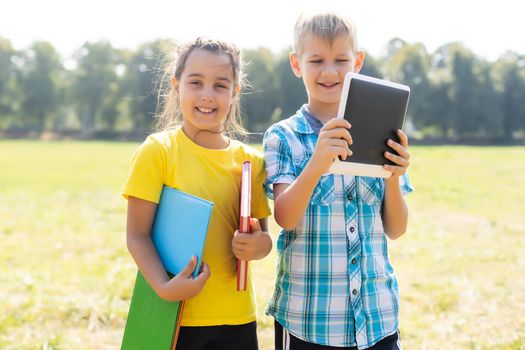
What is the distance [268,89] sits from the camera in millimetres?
57656

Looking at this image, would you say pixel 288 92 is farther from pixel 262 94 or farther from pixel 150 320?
pixel 150 320

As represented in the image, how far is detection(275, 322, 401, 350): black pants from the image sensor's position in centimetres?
213

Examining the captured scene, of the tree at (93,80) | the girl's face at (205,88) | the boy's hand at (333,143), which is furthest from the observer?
the tree at (93,80)

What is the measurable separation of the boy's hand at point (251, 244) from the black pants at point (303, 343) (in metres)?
0.34

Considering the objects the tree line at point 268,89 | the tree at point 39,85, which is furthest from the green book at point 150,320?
the tree at point 39,85

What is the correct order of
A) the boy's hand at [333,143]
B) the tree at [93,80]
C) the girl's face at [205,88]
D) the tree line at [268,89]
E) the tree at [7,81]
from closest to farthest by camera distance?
the boy's hand at [333,143] → the girl's face at [205,88] → the tree line at [268,89] → the tree at [7,81] → the tree at [93,80]

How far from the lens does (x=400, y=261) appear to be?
6.37 metres

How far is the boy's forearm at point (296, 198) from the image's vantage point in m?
1.95

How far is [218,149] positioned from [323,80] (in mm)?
475

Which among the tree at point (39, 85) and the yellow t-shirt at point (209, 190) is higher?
the yellow t-shirt at point (209, 190)

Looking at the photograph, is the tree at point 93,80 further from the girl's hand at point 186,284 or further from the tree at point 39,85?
the girl's hand at point 186,284

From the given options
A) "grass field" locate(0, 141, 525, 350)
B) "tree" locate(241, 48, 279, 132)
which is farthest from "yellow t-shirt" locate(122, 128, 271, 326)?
"tree" locate(241, 48, 279, 132)

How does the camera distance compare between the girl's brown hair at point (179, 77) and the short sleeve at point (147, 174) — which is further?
the girl's brown hair at point (179, 77)

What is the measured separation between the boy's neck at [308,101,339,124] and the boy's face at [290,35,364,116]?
5 centimetres
